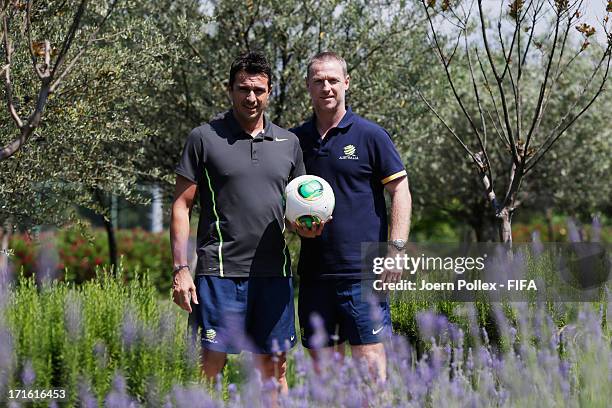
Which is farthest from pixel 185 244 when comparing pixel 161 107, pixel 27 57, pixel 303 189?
pixel 161 107

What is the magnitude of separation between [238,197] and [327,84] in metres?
0.85

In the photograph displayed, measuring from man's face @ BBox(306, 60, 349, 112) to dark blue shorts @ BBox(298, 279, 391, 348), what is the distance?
102cm

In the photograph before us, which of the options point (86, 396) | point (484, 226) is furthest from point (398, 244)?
point (484, 226)

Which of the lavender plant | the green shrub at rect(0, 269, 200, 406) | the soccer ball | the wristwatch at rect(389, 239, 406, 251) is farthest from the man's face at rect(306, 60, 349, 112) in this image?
the green shrub at rect(0, 269, 200, 406)

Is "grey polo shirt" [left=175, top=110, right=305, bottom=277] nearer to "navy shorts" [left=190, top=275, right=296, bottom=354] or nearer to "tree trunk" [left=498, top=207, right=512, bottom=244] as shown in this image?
"navy shorts" [left=190, top=275, right=296, bottom=354]

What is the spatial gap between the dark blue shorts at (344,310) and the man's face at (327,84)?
1023 millimetres

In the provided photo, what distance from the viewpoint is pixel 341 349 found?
557cm

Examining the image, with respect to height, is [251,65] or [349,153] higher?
[251,65]

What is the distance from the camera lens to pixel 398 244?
16.2 feet

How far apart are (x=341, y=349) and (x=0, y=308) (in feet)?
7.21

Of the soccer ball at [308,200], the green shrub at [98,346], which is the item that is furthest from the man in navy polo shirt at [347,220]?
the green shrub at [98,346]

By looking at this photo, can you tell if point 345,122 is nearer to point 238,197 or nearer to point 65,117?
point 238,197

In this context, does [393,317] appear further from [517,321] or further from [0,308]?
[0,308]

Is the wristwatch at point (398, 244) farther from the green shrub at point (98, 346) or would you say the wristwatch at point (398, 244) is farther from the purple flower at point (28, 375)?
the purple flower at point (28, 375)
